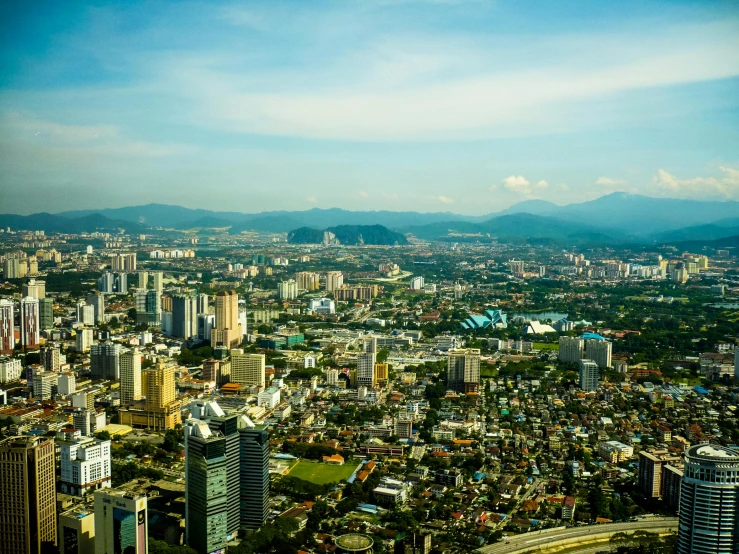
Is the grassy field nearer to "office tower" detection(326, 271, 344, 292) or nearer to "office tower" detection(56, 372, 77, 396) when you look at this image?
"office tower" detection(56, 372, 77, 396)

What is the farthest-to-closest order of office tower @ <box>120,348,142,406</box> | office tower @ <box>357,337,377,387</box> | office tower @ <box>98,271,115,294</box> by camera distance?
office tower @ <box>98,271,115,294</box> < office tower @ <box>357,337,377,387</box> < office tower @ <box>120,348,142,406</box>

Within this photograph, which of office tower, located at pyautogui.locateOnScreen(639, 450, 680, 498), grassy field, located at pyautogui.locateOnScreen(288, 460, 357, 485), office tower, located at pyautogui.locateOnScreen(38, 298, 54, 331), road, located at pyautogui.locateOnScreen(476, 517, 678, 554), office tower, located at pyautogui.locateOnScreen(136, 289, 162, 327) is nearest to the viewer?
road, located at pyautogui.locateOnScreen(476, 517, 678, 554)

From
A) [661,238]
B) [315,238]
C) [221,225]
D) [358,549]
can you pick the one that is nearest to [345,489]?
[358,549]

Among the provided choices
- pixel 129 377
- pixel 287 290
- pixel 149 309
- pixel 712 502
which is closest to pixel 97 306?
pixel 149 309

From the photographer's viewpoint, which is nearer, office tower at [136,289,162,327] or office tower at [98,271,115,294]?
office tower at [136,289,162,327]

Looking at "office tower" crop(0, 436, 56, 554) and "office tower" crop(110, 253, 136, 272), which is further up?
"office tower" crop(110, 253, 136, 272)

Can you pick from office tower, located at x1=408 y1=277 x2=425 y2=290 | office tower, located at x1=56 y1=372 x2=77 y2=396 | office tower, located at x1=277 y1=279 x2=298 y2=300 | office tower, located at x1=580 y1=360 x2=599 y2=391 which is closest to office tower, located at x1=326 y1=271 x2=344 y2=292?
office tower, located at x1=277 y1=279 x2=298 y2=300

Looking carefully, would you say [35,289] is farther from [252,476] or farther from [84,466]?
[252,476]

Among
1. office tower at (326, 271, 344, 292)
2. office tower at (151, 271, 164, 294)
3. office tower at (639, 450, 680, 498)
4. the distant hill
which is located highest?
the distant hill
